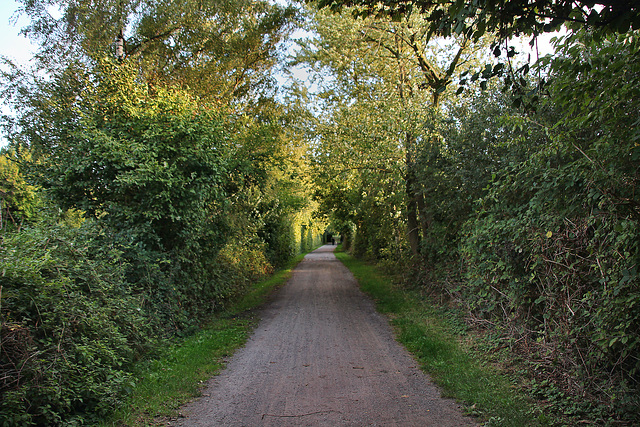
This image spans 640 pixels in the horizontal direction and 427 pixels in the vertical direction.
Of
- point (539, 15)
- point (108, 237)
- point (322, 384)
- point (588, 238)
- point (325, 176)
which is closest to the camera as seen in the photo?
point (539, 15)

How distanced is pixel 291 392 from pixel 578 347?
3563 millimetres

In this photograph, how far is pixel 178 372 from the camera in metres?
6.33

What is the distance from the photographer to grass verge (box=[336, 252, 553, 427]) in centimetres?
471

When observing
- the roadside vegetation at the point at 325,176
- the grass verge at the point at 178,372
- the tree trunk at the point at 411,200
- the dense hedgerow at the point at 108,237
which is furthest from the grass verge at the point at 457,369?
the dense hedgerow at the point at 108,237

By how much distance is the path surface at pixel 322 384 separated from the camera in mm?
4785

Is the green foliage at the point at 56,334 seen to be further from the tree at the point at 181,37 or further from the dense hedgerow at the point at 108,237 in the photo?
the tree at the point at 181,37

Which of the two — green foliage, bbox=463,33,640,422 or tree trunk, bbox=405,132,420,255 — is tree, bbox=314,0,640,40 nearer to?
A: green foliage, bbox=463,33,640,422

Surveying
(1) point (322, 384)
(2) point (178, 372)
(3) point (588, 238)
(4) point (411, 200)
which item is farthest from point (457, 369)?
(4) point (411, 200)

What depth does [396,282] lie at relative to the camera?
17.2 metres

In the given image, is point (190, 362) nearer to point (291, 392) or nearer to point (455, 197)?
point (291, 392)

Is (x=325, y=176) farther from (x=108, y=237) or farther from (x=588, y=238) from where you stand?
(x=588, y=238)

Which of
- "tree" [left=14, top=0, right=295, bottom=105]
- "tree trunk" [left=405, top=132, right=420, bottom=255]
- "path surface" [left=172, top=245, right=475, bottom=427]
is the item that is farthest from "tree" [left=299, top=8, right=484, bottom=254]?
"path surface" [left=172, top=245, right=475, bottom=427]

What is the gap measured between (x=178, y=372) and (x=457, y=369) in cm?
423

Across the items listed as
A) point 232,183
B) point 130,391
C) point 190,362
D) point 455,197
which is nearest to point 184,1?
point 232,183
